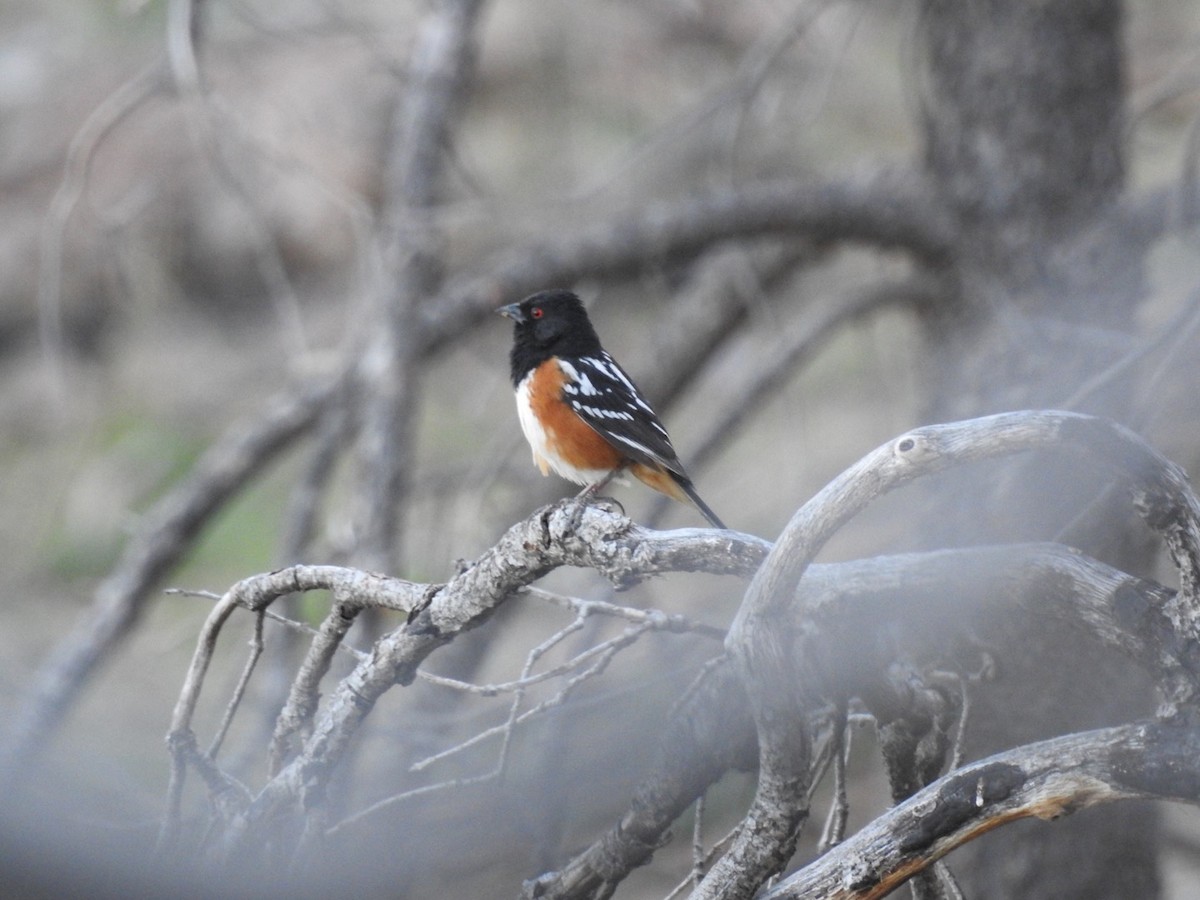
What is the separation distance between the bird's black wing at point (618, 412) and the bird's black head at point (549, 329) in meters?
0.12

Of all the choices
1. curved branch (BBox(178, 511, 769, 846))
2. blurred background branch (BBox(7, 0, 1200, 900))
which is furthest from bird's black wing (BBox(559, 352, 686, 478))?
curved branch (BBox(178, 511, 769, 846))

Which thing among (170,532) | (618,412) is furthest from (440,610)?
(170,532)

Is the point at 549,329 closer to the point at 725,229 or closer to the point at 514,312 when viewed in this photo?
the point at 514,312

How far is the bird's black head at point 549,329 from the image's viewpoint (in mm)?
3977

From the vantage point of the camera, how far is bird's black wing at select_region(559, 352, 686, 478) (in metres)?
3.60

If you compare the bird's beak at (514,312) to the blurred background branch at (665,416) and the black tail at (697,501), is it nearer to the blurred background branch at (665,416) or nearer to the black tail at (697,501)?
the blurred background branch at (665,416)

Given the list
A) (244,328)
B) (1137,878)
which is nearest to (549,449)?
(1137,878)

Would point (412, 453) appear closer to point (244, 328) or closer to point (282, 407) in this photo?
point (282, 407)

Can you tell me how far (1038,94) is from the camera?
4.93 metres

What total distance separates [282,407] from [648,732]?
100.0 inches

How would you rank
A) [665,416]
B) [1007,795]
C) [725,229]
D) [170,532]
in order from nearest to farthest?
[1007,795] < [170,532] < [725,229] < [665,416]

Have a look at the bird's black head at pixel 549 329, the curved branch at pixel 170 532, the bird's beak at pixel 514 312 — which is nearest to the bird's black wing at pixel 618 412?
the bird's black head at pixel 549 329

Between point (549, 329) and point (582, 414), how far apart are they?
42cm

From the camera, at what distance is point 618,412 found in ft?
12.0
